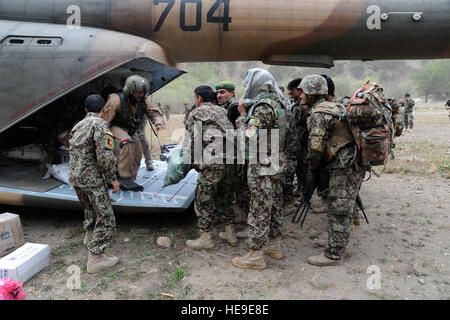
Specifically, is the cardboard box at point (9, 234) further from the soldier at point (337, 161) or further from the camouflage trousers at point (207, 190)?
the soldier at point (337, 161)

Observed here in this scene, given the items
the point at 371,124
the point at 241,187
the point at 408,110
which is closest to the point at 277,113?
the point at 371,124

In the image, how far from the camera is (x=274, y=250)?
3.49 metres

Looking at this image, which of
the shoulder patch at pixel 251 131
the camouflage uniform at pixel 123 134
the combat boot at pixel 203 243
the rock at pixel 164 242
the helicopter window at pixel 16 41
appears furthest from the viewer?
the camouflage uniform at pixel 123 134

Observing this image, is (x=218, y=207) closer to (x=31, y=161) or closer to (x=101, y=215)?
(x=101, y=215)

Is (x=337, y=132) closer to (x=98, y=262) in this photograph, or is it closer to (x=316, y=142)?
(x=316, y=142)

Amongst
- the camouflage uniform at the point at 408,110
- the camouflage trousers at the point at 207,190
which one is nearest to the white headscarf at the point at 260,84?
the camouflage trousers at the point at 207,190

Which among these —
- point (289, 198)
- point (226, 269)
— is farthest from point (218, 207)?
point (289, 198)

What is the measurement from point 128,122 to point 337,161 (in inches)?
125

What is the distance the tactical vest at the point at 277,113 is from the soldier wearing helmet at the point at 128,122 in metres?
2.08

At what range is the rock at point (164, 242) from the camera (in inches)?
149

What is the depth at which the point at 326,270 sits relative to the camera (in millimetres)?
3217

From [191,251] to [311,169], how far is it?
170cm

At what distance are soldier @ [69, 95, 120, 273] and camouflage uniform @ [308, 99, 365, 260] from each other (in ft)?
6.97

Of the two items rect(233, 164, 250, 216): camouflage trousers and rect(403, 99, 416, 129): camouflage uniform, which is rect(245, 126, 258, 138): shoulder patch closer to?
rect(233, 164, 250, 216): camouflage trousers
